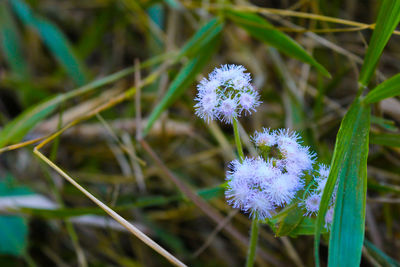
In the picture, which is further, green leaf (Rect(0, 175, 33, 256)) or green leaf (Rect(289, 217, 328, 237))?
green leaf (Rect(0, 175, 33, 256))

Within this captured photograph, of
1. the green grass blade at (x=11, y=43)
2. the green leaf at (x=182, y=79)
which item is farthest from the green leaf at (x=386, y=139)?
the green grass blade at (x=11, y=43)

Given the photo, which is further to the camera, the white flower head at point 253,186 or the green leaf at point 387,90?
the green leaf at point 387,90

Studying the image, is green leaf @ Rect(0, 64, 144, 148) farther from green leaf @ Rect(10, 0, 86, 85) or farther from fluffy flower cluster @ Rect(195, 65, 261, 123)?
fluffy flower cluster @ Rect(195, 65, 261, 123)

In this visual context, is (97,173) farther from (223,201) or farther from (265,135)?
(265,135)

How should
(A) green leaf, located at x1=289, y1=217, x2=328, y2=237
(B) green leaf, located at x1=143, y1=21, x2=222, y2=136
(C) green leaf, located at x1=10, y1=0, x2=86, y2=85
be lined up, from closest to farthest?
(A) green leaf, located at x1=289, y1=217, x2=328, y2=237 → (B) green leaf, located at x1=143, y1=21, x2=222, y2=136 → (C) green leaf, located at x1=10, y1=0, x2=86, y2=85

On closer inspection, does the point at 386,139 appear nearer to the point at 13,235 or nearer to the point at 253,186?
the point at 253,186

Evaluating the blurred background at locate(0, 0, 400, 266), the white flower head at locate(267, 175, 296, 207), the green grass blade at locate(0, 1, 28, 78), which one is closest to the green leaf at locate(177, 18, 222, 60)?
the blurred background at locate(0, 0, 400, 266)

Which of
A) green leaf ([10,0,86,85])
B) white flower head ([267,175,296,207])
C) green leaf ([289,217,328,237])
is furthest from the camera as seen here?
green leaf ([10,0,86,85])

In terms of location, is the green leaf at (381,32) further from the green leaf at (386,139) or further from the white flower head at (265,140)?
the white flower head at (265,140)
